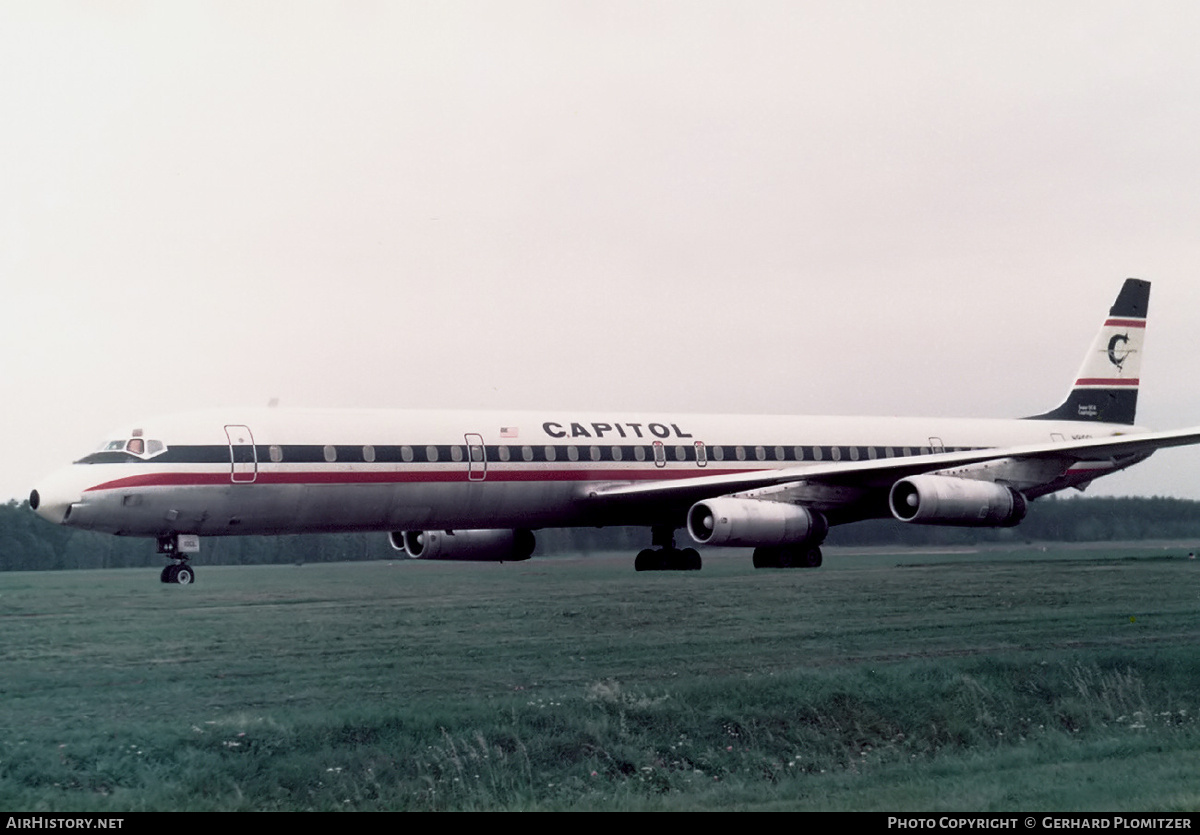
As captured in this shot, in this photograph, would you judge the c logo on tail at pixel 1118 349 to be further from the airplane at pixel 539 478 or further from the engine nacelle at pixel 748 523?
the engine nacelle at pixel 748 523

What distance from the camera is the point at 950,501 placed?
29344mm

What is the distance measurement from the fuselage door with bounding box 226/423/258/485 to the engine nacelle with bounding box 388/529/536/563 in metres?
6.99

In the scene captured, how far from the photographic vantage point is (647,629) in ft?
64.4

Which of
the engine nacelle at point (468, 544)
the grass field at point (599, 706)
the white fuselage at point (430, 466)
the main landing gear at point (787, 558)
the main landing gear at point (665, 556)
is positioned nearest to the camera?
A: the grass field at point (599, 706)

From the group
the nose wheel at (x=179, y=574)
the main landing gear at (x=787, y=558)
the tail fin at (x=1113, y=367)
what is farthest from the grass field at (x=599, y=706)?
the tail fin at (x=1113, y=367)

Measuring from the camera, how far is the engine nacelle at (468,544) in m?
32.0

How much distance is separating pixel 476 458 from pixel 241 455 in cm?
527

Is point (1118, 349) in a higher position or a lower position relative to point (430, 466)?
higher

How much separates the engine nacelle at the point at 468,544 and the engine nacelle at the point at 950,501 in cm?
902

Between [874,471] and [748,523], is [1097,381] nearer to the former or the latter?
[874,471]

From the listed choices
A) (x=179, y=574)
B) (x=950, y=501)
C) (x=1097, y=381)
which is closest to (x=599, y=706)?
(x=179, y=574)

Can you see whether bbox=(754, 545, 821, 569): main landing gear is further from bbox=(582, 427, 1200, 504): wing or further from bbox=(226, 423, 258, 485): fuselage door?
bbox=(226, 423, 258, 485): fuselage door

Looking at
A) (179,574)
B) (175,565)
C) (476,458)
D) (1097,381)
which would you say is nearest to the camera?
(179,574)
